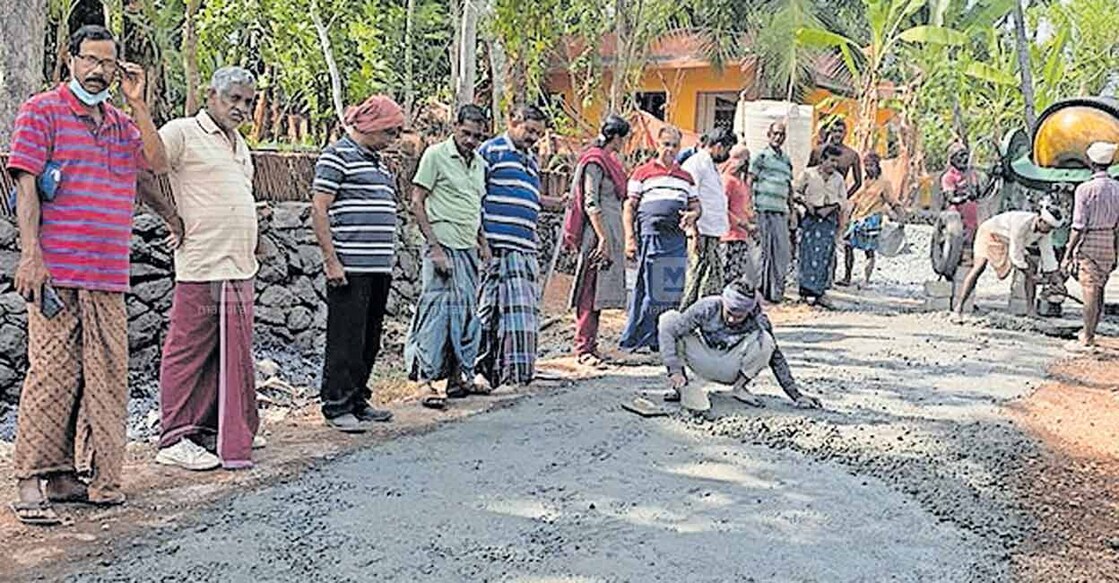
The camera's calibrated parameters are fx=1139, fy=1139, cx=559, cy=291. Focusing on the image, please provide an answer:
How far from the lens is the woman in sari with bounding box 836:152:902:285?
13484 mm

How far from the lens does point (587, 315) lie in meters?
7.95

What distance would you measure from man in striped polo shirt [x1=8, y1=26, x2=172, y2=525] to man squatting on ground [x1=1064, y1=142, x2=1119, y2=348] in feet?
24.9

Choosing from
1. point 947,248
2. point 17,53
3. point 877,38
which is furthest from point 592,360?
point 877,38

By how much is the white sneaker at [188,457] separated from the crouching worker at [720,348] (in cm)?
254

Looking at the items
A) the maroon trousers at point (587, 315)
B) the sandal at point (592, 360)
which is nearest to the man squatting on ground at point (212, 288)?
the maroon trousers at point (587, 315)

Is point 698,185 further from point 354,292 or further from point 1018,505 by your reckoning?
point 1018,505

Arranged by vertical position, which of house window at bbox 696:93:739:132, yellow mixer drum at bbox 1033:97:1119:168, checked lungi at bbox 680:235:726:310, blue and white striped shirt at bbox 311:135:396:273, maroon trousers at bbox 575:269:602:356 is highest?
house window at bbox 696:93:739:132

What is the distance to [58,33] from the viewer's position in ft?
44.1

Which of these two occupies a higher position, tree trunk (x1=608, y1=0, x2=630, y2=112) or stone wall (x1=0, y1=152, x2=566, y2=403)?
tree trunk (x1=608, y1=0, x2=630, y2=112)

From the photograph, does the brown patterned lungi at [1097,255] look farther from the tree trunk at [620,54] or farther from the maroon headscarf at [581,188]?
the tree trunk at [620,54]

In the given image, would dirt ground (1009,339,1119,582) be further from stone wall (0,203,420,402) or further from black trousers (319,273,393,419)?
stone wall (0,203,420,402)

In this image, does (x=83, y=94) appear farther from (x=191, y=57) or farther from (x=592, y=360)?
(x=191, y=57)

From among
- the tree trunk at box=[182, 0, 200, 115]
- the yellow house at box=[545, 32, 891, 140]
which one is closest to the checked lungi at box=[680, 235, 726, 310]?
the tree trunk at box=[182, 0, 200, 115]

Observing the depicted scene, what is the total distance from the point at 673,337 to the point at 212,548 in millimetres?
3065
